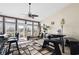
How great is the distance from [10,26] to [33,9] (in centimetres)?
56

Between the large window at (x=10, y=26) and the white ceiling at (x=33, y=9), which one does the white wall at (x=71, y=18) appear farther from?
the large window at (x=10, y=26)

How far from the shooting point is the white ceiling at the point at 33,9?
5.77ft

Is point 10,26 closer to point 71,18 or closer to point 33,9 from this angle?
point 33,9

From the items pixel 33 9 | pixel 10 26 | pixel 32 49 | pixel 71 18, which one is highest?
pixel 33 9

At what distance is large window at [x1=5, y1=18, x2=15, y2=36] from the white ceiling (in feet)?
0.40

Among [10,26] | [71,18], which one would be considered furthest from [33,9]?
[71,18]

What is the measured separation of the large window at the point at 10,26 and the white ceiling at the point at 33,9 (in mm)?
121

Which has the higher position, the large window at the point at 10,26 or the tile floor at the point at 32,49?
the large window at the point at 10,26

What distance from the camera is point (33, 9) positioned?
1.80 meters

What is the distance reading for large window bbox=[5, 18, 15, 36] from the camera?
1.77 m

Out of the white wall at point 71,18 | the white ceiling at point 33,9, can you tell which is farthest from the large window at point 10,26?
the white wall at point 71,18

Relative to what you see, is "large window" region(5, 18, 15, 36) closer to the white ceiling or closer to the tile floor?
the white ceiling
